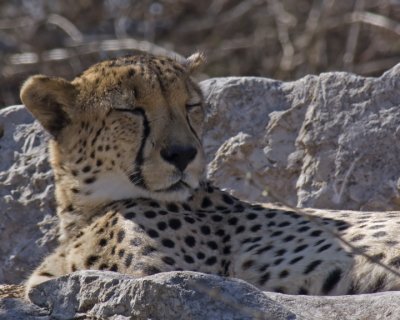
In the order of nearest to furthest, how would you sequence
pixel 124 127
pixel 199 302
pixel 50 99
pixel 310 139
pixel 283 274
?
pixel 199 302
pixel 283 274
pixel 124 127
pixel 50 99
pixel 310 139

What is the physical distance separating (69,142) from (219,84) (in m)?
1.06

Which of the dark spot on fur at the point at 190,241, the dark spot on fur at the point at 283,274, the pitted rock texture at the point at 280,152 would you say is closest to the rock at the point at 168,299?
the dark spot on fur at the point at 283,274

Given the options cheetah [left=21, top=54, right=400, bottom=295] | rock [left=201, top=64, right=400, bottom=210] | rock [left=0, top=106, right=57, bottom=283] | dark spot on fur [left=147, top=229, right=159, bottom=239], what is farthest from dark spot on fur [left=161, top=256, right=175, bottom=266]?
rock [left=0, top=106, right=57, bottom=283]

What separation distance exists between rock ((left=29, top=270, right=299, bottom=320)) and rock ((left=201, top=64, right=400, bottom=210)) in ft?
5.88

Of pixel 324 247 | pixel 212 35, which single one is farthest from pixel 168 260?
pixel 212 35

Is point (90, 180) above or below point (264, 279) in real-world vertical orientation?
above

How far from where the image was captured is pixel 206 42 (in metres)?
7.58

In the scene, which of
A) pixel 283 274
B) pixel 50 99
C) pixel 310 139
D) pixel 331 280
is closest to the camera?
pixel 331 280

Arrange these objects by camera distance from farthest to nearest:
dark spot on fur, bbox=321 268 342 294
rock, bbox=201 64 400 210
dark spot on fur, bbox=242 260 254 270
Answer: rock, bbox=201 64 400 210, dark spot on fur, bbox=242 260 254 270, dark spot on fur, bbox=321 268 342 294

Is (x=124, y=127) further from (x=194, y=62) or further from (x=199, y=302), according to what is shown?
(x=199, y=302)

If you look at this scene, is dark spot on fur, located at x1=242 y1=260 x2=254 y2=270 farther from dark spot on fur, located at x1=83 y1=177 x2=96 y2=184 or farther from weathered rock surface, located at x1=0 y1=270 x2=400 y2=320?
weathered rock surface, located at x1=0 y1=270 x2=400 y2=320

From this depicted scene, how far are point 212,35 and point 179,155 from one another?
3.71 metres

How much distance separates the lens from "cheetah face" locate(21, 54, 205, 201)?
402 centimetres

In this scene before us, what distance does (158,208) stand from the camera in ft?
13.2
